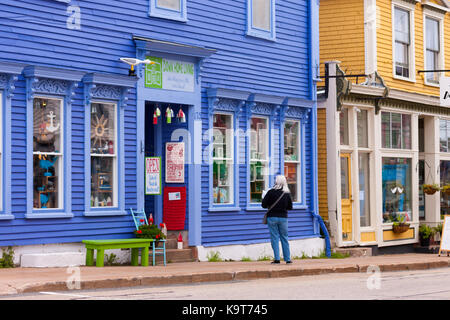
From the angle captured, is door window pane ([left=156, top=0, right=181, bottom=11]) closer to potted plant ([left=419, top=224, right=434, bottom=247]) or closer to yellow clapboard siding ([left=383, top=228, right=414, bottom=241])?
yellow clapboard siding ([left=383, top=228, right=414, bottom=241])

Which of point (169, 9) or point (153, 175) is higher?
point (169, 9)

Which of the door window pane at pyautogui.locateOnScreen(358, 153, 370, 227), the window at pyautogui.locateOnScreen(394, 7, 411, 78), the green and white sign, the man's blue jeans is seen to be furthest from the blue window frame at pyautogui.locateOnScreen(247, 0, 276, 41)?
the window at pyautogui.locateOnScreen(394, 7, 411, 78)

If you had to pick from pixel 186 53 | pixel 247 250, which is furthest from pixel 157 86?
pixel 247 250

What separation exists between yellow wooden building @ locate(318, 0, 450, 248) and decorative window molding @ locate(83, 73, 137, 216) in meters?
7.21

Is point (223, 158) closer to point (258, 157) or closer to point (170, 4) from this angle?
point (258, 157)

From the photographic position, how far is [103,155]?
1645 cm

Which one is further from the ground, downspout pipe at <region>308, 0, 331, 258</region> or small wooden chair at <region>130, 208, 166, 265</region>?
downspout pipe at <region>308, 0, 331, 258</region>

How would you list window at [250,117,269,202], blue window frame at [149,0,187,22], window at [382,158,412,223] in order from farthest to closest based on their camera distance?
window at [382,158,412,223] < window at [250,117,269,202] < blue window frame at [149,0,187,22]

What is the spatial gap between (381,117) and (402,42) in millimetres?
2592

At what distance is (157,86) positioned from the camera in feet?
57.7

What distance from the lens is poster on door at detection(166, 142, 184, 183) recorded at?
726 inches

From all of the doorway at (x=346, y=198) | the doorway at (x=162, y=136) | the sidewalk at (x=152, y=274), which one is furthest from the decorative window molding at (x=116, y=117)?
the doorway at (x=346, y=198)

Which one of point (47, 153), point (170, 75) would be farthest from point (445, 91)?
point (47, 153)
